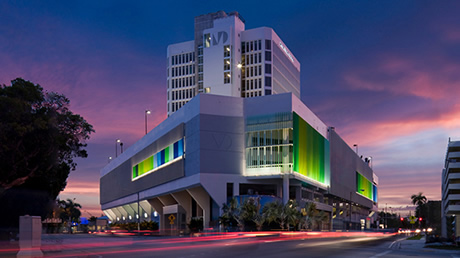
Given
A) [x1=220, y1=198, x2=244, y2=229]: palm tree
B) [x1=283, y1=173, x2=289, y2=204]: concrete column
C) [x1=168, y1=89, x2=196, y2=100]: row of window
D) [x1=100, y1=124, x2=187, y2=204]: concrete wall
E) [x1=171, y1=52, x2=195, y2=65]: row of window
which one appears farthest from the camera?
[x1=171, y1=52, x2=195, y2=65]: row of window

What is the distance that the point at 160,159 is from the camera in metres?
92.9

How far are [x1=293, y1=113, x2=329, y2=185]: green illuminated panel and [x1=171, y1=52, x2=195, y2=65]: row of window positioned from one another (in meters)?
67.0

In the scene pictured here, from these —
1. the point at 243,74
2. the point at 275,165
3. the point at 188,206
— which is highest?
the point at 243,74

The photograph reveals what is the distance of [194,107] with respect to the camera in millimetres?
76500

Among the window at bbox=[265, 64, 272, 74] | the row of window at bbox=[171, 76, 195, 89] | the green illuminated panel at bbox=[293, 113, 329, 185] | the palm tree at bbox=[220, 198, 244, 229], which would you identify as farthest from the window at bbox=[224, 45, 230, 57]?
the palm tree at bbox=[220, 198, 244, 229]

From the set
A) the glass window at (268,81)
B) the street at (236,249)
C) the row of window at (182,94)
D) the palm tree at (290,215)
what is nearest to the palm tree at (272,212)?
the palm tree at (290,215)

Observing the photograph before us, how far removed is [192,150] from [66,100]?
32.4 meters

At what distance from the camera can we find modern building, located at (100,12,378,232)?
244 ft

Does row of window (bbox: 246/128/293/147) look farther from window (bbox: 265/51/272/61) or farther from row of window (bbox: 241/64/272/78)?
window (bbox: 265/51/272/61)

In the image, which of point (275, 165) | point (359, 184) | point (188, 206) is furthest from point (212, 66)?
point (275, 165)

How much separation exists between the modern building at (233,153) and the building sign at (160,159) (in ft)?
0.58

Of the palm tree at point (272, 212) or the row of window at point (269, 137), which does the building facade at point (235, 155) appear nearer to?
the row of window at point (269, 137)

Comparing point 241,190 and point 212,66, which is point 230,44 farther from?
point 241,190

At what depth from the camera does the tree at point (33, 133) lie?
133ft
